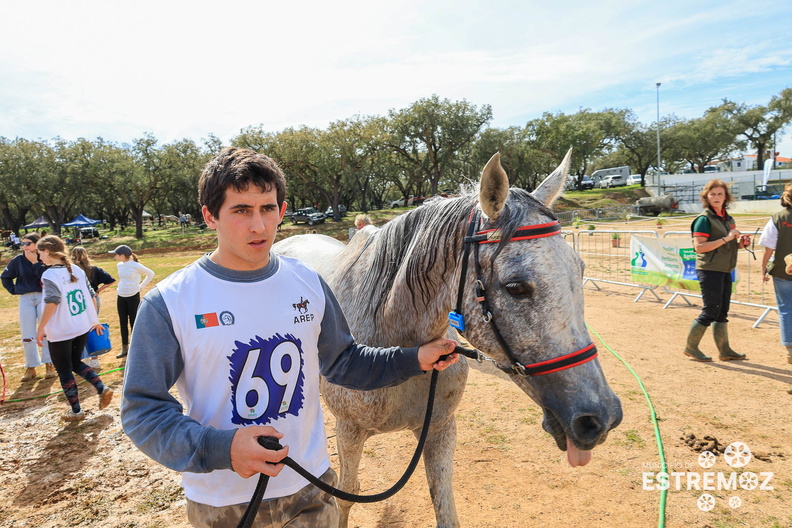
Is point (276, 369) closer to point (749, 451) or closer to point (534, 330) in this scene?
point (534, 330)

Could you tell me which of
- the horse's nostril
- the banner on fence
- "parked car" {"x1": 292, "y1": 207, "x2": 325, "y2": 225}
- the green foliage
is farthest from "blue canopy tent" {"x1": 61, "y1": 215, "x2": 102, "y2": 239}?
the horse's nostril

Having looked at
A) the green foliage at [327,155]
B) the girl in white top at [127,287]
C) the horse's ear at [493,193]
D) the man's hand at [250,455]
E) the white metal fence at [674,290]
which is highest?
the green foliage at [327,155]

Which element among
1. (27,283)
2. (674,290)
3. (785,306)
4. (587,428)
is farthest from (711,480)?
(27,283)

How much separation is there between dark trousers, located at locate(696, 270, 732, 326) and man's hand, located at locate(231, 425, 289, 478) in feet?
20.6

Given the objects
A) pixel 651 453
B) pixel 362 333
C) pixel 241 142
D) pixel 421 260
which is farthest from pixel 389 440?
pixel 241 142

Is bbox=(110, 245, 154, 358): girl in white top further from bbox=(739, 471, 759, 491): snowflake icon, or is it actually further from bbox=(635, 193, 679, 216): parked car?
bbox=(635, 193, 679, 216): parked car

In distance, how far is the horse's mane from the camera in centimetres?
170

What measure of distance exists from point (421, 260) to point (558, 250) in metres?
0.59

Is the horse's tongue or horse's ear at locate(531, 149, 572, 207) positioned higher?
horse's ear at locate(531, 149, 572, 207)

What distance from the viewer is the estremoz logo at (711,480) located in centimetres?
329

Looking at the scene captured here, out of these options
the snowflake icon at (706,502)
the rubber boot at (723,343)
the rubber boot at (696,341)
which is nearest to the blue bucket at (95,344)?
the snowflake icon at (706,502)

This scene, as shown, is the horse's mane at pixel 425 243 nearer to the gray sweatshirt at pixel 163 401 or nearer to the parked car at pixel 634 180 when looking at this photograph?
the gray sweatshirt at pixel 163 401

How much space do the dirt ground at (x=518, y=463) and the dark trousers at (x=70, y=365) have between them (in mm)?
354

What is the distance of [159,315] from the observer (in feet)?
4.29
